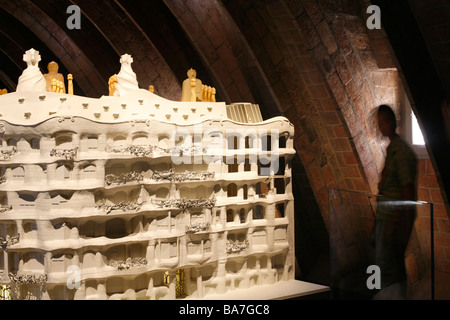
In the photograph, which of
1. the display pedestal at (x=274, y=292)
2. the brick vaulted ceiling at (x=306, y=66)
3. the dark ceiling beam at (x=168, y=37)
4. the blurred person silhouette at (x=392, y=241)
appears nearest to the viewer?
the blurred person silhouette at (x=392, y=241)

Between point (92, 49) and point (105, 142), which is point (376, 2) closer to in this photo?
point (105, 142)

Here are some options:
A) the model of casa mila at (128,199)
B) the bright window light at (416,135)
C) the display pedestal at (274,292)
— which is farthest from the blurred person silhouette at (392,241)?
the bright window light at (416,135)

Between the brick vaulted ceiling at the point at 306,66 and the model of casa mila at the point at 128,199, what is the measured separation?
1.67 meters

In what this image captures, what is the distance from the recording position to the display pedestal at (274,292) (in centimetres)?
714

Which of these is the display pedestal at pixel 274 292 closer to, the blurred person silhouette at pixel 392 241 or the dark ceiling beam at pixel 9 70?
the blurred person silhouette at pixel 392 241

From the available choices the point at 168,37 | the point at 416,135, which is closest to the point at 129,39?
the point at 168,37

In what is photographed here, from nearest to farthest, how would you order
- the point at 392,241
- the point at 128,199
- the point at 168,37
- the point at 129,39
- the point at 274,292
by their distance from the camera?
the point at 392,241, the point at 128,199, the point at 274,292, the point at 168,37, the point at 129,39

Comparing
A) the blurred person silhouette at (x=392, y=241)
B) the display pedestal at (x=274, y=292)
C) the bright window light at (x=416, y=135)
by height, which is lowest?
the display pedestal at (x=274, y=292)

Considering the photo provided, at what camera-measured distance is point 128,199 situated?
6828mm

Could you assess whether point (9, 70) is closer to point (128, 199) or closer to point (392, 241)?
point (128, 199)

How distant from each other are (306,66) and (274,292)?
367cm

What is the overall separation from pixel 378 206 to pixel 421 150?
10.6 feet

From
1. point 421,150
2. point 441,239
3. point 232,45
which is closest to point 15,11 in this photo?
point 232,45

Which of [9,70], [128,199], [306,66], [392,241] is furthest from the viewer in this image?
[9,70]
